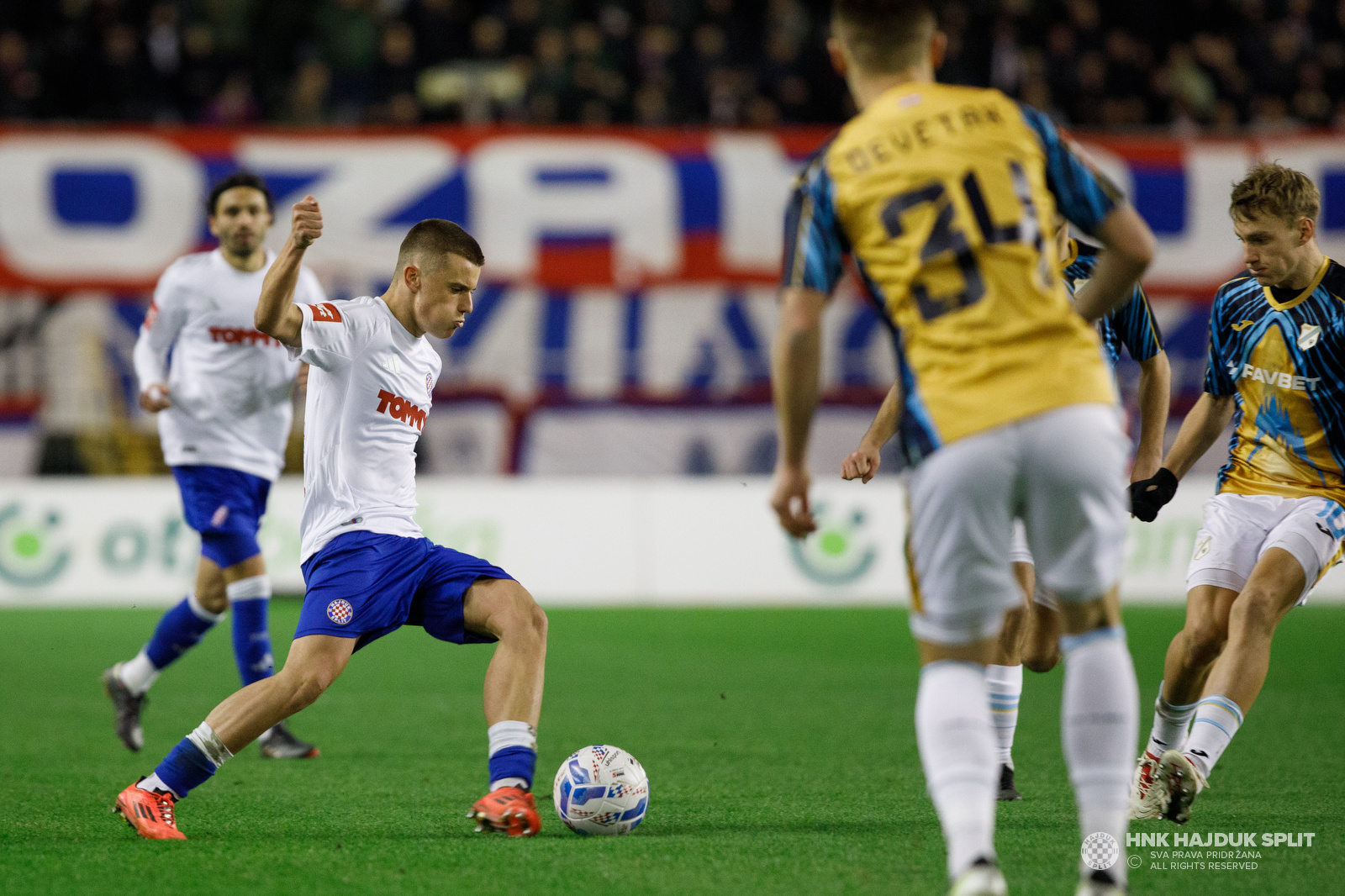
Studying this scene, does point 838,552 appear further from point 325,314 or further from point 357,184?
point 325,314

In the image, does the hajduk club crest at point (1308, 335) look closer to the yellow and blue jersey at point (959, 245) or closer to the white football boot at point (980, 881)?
the yellow and blue jersey at point (959, 245)

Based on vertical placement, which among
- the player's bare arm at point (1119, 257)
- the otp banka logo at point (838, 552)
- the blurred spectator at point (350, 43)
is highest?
the blurred spectator at point (350, 43)

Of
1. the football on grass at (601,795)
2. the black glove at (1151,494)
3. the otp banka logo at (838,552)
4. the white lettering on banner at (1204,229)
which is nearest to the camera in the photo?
the football on grass at (601,795)

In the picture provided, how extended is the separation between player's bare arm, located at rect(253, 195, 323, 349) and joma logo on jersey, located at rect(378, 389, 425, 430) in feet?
1.25

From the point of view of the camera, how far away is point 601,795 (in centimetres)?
462

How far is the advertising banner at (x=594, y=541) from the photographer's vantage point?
Result: 13164mm

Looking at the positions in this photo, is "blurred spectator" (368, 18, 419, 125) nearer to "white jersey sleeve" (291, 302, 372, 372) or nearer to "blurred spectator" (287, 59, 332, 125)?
"blurred spectator" (287, 59, 332, 125)

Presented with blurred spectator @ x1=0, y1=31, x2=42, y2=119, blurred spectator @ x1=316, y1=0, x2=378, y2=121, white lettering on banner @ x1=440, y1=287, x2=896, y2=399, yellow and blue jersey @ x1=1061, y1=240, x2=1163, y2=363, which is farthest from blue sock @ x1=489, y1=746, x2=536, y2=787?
blurred spectator @ x1=0, y1=31, x2=42, y2=119

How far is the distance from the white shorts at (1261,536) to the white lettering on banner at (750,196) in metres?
10.6

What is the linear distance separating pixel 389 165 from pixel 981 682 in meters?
13.2

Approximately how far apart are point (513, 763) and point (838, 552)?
29.9 feet

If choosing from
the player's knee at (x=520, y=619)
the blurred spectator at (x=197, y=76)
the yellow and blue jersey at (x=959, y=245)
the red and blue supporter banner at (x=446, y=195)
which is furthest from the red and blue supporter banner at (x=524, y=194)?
the yellow and blue jersey at (x=959, y=245)

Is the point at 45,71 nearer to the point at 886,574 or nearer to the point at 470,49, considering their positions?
the point at 470,49

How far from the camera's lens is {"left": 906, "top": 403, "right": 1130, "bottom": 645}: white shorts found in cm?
312
